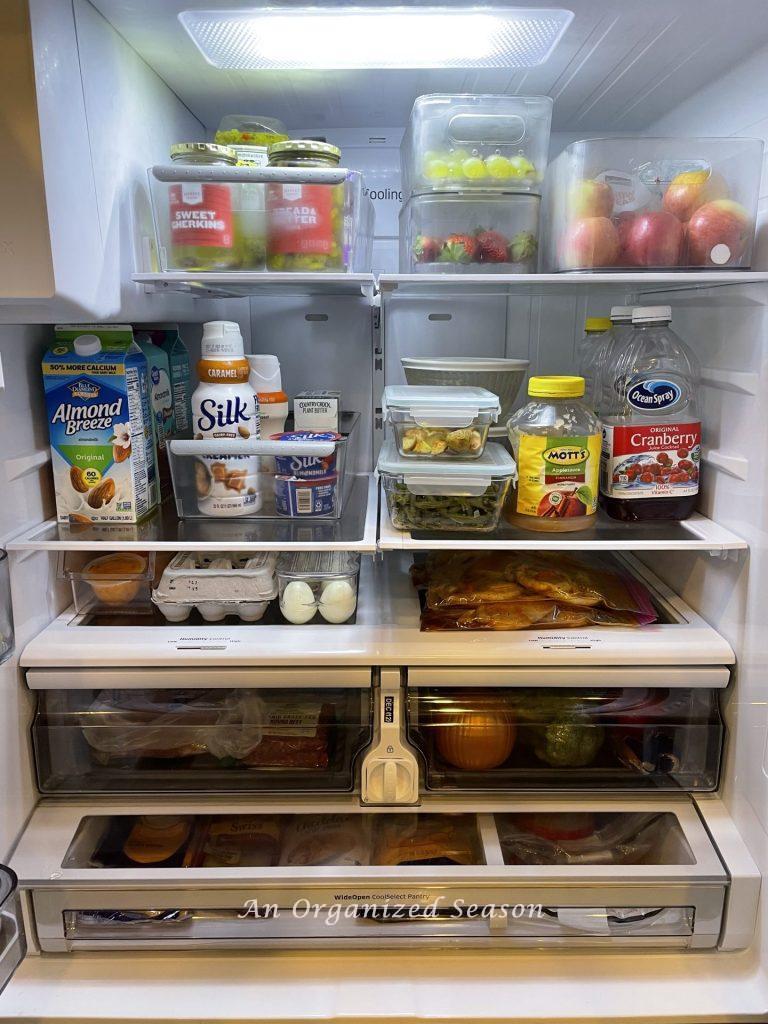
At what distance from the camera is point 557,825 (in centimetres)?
122

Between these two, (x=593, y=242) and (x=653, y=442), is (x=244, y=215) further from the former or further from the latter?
(x=653, y=442)

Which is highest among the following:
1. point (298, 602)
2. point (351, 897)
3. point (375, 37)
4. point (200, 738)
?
point (375, 37)

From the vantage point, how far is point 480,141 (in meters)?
1.12

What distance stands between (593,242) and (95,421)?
2.54ft

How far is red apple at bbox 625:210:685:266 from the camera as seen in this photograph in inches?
41.7

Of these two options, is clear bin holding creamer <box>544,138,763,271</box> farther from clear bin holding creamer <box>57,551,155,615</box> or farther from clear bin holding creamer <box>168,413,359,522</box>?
clear bin holding creamer <box>57,551,155,615</box>

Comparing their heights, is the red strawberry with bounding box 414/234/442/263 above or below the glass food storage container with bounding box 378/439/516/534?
above

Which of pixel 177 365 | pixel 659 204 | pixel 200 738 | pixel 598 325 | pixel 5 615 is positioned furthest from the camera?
pixel 177 365

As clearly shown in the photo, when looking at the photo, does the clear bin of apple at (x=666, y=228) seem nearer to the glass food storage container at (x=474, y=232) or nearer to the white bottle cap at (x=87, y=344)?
the glass food storage container at (x=474, y=232)

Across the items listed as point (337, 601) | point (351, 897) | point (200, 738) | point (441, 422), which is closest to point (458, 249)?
point (441, 422)

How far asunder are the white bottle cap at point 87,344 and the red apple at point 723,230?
880 mm

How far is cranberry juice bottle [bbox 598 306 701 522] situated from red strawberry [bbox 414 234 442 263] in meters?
0.32

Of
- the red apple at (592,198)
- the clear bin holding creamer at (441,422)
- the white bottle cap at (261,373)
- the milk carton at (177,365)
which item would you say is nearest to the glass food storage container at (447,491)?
the clear bin holding creamer at (441,422)

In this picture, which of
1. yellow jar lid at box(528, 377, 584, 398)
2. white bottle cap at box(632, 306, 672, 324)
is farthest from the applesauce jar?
white bottle cap at box(632, 306, 672, 324)
